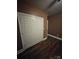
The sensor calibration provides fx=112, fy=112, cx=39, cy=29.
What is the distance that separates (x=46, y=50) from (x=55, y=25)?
312 mm

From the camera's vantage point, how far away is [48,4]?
1334 mm

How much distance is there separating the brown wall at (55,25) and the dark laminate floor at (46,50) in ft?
0.31

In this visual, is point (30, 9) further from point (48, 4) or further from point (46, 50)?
point (46, 50)

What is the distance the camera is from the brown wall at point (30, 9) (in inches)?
50.0

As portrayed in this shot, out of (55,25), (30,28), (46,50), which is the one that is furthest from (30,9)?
(46,50)

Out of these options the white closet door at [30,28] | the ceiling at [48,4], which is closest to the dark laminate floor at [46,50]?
the white closet door at [30,28]

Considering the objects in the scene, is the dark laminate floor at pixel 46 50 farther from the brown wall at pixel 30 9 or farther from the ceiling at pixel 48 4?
the ceiling at pixel 48 4

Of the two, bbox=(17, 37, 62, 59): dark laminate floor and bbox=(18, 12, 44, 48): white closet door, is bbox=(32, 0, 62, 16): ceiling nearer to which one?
bbox=(18, 12, 44, 48): white closet door

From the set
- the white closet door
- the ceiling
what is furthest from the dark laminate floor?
the ceiling

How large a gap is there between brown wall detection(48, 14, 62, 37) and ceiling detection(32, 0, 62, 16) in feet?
0.20
